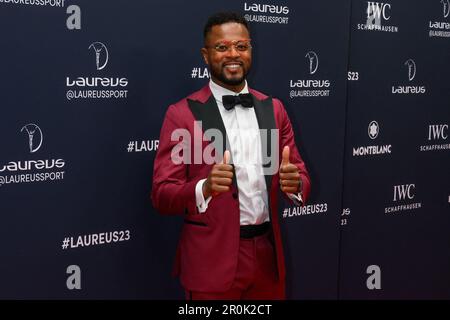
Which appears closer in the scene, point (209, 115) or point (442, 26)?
point (209, 115)

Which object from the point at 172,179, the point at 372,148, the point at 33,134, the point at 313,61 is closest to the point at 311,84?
the point at 313,61

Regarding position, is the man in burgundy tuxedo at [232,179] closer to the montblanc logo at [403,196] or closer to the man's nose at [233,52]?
the man's nose at [233,52]

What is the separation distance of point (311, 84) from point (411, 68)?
84 cm

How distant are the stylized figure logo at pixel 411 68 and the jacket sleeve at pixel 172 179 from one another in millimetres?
2027

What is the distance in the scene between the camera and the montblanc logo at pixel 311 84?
3.39 metres

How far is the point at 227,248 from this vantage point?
7.76 feet

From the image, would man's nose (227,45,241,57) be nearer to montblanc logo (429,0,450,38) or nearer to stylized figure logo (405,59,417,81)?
stylized figure logo (405,59,417,81)

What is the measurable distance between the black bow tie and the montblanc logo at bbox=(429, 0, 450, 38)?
2054mm

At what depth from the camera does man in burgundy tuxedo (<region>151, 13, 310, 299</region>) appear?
2359mm

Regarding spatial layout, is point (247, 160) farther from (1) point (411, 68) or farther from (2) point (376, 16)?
(1) point (411, 68)

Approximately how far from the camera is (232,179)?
7.64 feet

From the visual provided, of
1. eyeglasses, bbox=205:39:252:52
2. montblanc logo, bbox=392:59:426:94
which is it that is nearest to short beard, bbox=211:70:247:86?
eyeglasses, bbox=205:39:252:52

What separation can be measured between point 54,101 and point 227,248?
1015 mm
